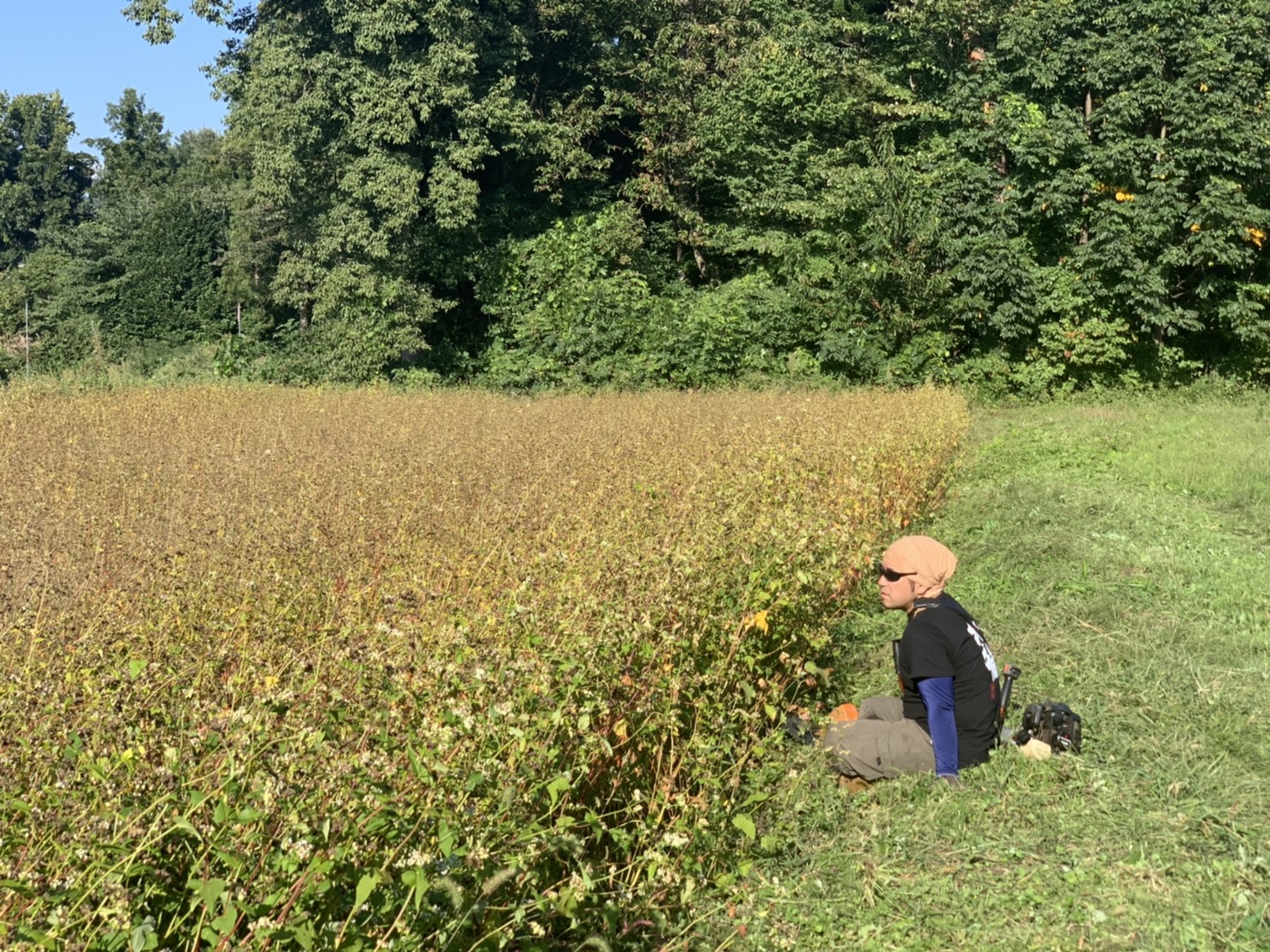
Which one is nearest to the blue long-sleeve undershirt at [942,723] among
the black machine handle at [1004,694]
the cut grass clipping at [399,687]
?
the black machine handle at [1004,694]

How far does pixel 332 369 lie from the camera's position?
24.7 m

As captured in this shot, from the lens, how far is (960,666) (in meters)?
4.79

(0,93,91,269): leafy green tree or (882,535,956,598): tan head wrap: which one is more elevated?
(0,93,91,269): leafy green tree

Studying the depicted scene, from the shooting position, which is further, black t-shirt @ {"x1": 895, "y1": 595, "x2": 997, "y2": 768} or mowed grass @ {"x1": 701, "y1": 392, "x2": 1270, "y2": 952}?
black t-shirt @ {"x1": 895, "y1": 595, "x2": 997, "y2": 768}

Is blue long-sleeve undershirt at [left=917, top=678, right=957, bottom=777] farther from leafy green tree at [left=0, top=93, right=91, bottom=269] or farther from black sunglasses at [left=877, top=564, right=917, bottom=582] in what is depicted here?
leafy green tree at [left=0, top=93, right=91, bottom=269]

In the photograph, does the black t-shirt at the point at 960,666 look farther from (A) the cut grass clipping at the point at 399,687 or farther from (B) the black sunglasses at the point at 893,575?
(A) the cut grass clipping at the point at 399,687

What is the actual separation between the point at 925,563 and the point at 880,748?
80 centimetres

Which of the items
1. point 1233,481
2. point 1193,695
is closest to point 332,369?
point 1233,481

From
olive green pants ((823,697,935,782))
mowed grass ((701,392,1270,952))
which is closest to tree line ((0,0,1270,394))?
mowed grass ((701,392,1270,952))

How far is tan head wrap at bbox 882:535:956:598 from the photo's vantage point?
4934 millimetres

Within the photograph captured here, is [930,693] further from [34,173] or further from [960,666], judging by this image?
[34,173]

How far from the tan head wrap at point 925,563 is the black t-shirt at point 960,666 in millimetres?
97

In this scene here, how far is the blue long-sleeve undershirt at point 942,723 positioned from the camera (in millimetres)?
4762

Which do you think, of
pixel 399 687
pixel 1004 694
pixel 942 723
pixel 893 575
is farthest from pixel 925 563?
pixel 399 687
